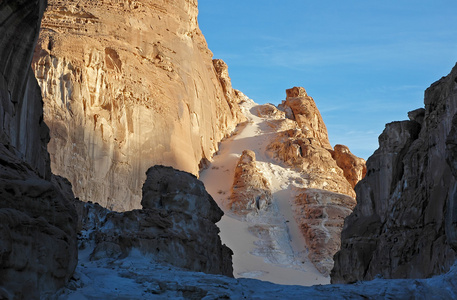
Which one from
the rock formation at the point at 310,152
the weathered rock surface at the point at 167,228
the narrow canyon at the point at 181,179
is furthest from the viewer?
the rock formation at the point at 310,152

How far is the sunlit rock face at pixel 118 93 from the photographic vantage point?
151ft

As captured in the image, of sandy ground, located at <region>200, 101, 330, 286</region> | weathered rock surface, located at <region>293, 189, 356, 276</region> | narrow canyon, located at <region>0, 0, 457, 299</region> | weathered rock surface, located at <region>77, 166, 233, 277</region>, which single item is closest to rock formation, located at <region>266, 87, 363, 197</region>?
narrow canyon, located at <region>0, 0, 457, 299</region>

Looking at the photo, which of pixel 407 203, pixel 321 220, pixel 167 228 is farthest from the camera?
pixel 321 220

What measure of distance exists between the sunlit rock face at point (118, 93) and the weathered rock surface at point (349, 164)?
18044 mm

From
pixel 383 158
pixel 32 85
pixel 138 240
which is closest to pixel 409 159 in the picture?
pixel 383 158

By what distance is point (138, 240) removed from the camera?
22125 millimetres

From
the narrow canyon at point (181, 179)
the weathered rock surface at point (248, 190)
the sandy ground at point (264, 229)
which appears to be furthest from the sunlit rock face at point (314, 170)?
the weathered rock surface at point (248, 190)

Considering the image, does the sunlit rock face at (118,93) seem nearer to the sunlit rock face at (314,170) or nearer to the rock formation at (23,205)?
the sunlit rock face at (314,170)

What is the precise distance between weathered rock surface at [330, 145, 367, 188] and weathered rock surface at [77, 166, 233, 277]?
4765 centimetres

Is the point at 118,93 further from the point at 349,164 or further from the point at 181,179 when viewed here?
the point at 349,164

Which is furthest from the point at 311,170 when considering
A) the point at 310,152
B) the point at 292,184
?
the point at 292,184

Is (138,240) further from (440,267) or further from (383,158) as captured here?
(383,158)

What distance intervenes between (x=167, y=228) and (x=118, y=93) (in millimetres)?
28842

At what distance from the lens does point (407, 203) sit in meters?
29.0
